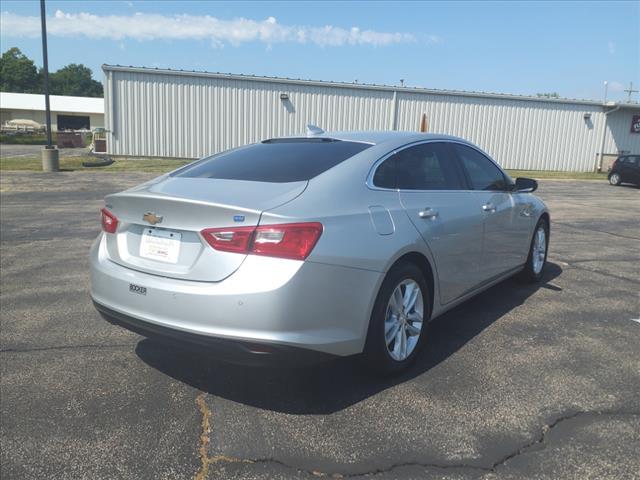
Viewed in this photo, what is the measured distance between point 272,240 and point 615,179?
2609cm

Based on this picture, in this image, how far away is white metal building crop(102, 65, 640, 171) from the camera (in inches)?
1027

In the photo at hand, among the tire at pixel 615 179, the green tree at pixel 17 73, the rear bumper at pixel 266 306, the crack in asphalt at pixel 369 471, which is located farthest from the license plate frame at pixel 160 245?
the green tree at pixel 17 73

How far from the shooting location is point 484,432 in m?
3.11

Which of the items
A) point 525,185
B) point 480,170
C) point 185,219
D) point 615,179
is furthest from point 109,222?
point 615,179

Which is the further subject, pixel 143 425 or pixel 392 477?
pixel 143 425

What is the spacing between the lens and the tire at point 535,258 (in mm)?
5996

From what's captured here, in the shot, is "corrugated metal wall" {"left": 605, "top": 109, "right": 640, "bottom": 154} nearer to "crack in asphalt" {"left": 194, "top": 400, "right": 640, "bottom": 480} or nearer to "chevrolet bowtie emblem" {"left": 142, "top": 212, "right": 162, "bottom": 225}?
"crack in asphalt" {"left": 194, "top": 400, "right": 640, "bottom": 480}

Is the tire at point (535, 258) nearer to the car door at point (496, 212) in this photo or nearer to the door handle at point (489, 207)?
the car door at point (496, 212)

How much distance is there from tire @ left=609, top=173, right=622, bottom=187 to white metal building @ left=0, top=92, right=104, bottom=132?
2783 inches

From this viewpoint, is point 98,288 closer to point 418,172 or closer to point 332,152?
point 332,152

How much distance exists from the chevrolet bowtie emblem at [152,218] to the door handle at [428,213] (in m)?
1.72

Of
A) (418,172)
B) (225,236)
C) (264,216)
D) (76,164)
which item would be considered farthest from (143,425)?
(76,164)

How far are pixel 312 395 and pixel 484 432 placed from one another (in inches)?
41.0

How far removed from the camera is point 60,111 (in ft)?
253
